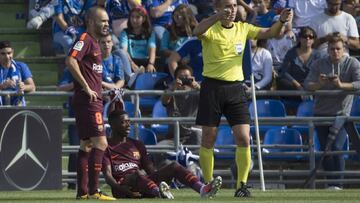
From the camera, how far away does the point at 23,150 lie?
15.7 metres

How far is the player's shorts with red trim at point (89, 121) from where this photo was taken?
43.5 feet

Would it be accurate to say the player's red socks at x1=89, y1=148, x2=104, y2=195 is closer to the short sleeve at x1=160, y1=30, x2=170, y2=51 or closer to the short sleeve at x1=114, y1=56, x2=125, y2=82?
the short sleeve at x1=114, y1=56, x2=125, y2=82

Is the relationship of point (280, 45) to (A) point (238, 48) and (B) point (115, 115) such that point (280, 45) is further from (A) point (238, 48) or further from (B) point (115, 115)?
(B) point (115, 115)

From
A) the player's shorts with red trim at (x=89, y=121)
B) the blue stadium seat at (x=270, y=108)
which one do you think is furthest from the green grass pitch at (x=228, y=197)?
the blue stadium seat at (x=270, y=108)

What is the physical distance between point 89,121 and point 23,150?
8.84 ft

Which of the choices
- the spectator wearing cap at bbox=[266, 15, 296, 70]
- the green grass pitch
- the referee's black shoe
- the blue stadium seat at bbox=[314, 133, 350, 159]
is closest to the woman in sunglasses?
the spectator wearing cap at bbox=[266, 15, 296, 70]

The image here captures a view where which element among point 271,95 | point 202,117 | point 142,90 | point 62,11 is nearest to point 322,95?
point 271,95

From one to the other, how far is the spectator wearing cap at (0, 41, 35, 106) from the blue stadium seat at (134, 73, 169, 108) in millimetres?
1981

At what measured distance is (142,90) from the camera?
1777cm

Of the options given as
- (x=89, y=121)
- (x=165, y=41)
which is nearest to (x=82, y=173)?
(x=89, y=121)

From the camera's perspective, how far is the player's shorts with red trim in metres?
13.3

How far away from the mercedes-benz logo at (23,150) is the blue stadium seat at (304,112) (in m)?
4.33

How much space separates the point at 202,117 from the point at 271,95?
357 centimetres

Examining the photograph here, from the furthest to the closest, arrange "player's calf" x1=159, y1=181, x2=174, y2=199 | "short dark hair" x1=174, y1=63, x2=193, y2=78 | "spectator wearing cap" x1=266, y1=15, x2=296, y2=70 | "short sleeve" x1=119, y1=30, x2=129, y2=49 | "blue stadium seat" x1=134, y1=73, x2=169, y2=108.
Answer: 1. "spectator wearing cap" x1=266, y1=15, x2=296, y2=70
2. "short sleeve" x1=119, y1=30, x2=129, y2=49
3. "blue stadium seat" x1=134, y1=73, x2=169, y2=108
4. "short dark hair" x1=174, y1=63, x2=193, y2=78
5. "player's calf" x1=159, y1=181, x2=174, y2=199
